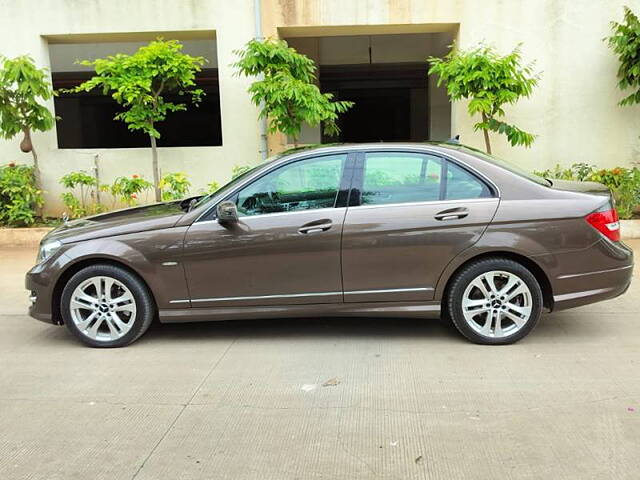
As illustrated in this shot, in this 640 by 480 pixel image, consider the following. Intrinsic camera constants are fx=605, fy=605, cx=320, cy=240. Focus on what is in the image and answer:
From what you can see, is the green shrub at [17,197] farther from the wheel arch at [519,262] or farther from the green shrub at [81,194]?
the wheel arch at [519,262]

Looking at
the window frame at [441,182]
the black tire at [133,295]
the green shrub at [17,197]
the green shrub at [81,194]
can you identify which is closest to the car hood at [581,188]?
the window frame at [441,182]

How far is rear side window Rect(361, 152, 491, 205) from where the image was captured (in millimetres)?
4801

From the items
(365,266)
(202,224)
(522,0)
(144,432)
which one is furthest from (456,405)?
(522,0)

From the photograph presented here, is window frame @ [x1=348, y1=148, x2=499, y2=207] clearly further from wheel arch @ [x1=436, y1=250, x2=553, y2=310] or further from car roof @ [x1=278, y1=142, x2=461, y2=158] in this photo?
wheel arch @ [x1=436, y1=250, x2=553, y2=310]

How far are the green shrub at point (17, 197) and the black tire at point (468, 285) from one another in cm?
719

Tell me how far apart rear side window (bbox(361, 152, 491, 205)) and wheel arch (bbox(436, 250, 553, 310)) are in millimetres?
475

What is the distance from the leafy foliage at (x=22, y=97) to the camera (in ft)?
28.9

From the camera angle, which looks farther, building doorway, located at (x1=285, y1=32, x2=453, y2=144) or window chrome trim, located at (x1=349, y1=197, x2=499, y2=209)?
building doorway, located at (x1=285, y1=32, x2=453, y2=144)

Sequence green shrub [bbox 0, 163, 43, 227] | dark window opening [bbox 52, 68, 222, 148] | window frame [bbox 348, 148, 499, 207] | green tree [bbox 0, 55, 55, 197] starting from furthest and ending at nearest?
dark window opening [bbox 52, 68, 222, 148], green shrub [bbox 0, 163, 43, 227], green tree [bbox 0, 55, 55, 197], window frame [bbox 348, 148, 499, 207]

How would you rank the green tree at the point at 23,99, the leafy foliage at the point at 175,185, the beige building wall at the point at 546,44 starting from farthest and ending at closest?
the beige building wall at the point at 546,44 → the leafy foliage at the point at 175,185 → the green tree at the point at 23,99

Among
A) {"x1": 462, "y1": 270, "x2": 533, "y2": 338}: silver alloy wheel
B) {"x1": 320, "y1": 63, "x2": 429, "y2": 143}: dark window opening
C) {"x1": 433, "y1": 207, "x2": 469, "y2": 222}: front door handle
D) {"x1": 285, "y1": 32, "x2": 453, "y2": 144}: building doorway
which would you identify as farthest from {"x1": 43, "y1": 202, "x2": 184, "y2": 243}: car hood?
{"x1": 320, "y1": 63, "x2": 429, "y2": 143}: dark window opening

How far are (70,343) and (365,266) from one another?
2.59 meters

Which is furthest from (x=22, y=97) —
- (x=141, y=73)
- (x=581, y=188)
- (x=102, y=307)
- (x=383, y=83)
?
(x=383, y=83)

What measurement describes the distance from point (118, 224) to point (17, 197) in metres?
5.26
